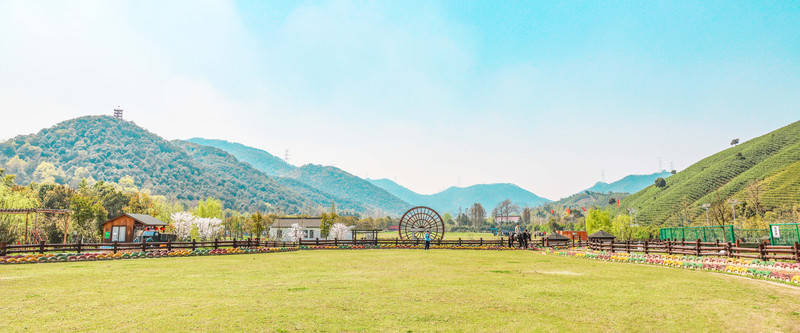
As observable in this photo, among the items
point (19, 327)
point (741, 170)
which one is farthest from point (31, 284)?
point (741, 170)

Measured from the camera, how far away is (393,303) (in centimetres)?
1066

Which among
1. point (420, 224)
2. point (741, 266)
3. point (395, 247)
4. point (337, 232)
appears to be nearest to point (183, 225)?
point (337, 232)

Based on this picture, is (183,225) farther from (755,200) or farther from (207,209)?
(755,200)

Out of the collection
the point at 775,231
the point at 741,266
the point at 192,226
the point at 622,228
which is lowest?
the point at 622,228

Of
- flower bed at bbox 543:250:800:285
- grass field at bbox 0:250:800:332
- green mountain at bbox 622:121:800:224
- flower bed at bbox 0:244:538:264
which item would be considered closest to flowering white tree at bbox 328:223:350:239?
flower bed at bbox 0:244:538:264

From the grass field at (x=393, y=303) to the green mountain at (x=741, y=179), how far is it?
309 ft

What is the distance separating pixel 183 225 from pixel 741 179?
436 ft

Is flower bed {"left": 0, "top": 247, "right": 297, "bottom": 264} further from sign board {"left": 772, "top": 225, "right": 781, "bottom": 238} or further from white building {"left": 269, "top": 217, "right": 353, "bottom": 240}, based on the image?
white building {"left": 269, "top": 217, "right": 353, "bottom": 240}

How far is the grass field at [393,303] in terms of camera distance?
8.57 m

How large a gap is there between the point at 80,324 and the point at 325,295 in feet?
18.0

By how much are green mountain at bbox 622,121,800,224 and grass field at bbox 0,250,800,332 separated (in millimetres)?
94239

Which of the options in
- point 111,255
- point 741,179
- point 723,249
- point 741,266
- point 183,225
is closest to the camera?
point 741,266

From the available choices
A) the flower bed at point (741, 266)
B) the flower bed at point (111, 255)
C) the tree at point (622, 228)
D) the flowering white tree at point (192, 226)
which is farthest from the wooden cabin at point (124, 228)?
the tree at point (622, 228)

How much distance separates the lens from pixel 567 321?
8.91 meters
